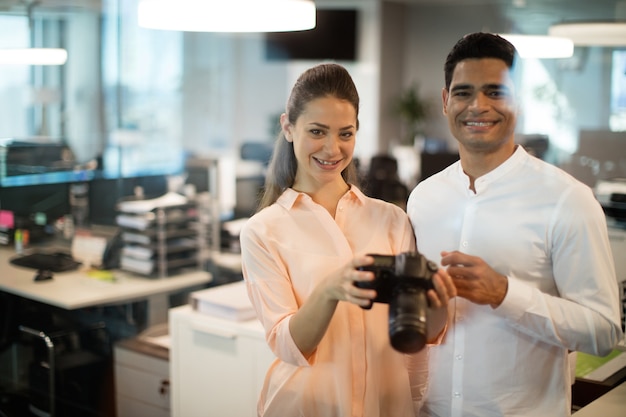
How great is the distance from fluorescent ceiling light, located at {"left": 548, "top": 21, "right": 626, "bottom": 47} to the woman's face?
30.6 inches

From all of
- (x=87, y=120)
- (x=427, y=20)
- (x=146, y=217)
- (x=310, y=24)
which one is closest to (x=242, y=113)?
(x=427, y=20)

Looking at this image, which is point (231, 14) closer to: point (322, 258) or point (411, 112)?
point (322, 258)

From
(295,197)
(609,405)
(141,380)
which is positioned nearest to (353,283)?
(295,197)

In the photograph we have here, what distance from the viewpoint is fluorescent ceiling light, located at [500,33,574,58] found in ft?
4.90

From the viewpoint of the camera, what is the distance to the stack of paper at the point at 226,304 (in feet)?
7.30

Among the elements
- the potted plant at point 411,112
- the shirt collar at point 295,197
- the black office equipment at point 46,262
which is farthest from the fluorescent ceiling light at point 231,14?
the potted plant at point 411,112

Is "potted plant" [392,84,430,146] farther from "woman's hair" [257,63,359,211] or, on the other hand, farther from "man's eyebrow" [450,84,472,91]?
"man's eyebrow" [450,84,472,91]

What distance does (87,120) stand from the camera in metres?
4.28

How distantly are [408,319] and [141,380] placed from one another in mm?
2015

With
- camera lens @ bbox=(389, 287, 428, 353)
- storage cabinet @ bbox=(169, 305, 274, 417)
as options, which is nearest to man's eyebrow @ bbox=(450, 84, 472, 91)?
camera lens @ bbox=(389, 287, 428, 353)

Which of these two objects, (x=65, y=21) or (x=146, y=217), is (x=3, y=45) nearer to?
(x=65, y=21)

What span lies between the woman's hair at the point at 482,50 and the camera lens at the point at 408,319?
43 cm

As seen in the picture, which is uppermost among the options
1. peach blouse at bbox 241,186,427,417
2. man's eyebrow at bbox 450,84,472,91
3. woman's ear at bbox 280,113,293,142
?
man's eyebrow at bbox 450,84,472,91

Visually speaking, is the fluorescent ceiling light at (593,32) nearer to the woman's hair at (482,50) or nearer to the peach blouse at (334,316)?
the woman's hair at (482,50)
